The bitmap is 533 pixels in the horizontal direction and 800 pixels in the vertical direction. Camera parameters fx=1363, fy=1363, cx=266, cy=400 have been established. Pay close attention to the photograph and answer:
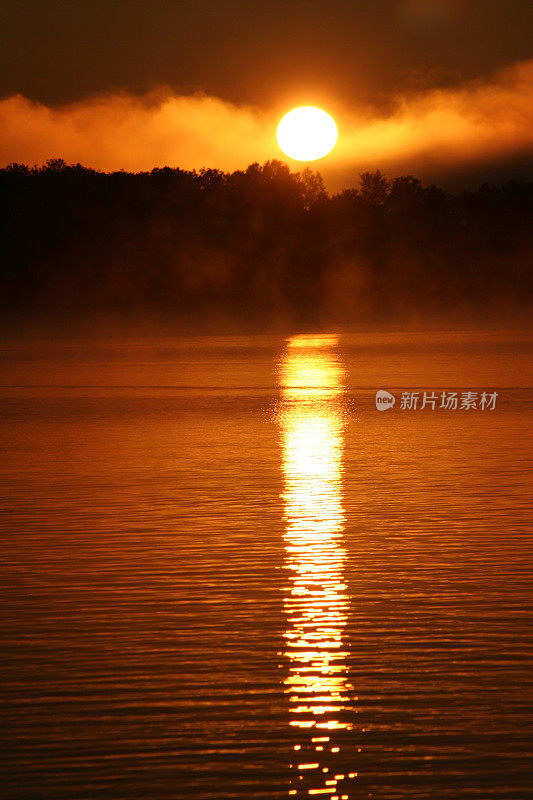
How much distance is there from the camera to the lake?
19.9ft

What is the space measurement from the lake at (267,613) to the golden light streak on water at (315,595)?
0.07 feet

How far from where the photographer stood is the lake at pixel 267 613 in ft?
19.9

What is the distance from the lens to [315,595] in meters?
9.05

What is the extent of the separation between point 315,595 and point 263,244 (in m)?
101

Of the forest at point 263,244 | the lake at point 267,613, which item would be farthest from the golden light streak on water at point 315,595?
the forest at point 263,244

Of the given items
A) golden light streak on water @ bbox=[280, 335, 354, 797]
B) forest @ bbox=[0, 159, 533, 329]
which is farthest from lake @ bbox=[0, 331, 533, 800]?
forest @ bbox=[0, 159, 533, 329]

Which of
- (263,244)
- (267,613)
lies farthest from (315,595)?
(263,244)

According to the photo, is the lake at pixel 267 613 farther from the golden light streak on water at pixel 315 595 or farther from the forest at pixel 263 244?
the forest at pixel 263 244

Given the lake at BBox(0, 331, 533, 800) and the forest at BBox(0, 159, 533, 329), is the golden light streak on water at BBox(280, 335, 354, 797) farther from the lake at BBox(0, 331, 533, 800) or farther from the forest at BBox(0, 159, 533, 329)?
the forest at BBox(0, 159, 533, 329)

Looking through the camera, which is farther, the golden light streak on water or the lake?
the golden light streak on water

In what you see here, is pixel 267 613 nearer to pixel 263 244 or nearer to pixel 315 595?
pixel 315 595

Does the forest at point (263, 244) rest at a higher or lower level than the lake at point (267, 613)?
higher

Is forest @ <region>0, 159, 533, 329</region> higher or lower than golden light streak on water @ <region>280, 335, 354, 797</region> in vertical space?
higher

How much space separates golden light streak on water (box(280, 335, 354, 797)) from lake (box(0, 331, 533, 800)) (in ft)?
0.07
